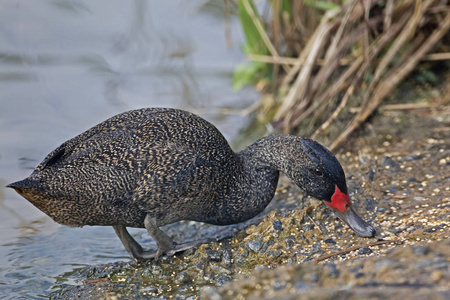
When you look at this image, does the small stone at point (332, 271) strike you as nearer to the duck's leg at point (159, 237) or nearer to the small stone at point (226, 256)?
the small stone at point (226, 256)

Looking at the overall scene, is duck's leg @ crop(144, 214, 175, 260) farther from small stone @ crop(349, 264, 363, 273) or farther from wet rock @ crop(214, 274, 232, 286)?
small stone @ crop(349, 264, 363, 273)

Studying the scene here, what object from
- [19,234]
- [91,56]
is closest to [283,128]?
[19,234]

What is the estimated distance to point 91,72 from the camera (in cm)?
898

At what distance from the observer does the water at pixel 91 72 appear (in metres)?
7.09

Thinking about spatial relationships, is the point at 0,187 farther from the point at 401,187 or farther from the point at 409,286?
the point at 409,286

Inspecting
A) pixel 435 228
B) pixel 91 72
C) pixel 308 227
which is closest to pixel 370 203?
pixel 308 227

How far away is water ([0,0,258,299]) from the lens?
7.09m

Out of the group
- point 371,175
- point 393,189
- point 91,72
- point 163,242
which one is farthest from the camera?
point 91,72

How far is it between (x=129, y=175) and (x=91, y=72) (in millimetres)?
4532

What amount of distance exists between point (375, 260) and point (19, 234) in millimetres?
3791

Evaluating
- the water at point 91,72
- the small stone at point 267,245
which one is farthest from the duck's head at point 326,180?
the water at point 91,72

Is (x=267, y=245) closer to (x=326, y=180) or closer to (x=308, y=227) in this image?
(x=308, y=227)

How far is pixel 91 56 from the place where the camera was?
9.27m

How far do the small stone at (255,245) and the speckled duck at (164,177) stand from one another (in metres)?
0.37
